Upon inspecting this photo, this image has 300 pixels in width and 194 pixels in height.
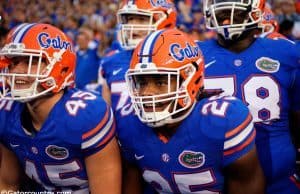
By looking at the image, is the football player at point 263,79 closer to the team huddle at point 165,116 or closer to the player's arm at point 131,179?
the team huddle at point 165,116

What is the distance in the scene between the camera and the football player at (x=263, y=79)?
212 centimetres

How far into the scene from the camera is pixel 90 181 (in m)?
1.96

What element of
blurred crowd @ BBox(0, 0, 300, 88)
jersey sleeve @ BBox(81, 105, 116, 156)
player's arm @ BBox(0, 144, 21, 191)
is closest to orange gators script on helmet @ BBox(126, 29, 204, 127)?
jersey sleeve @ BBox(81, 105, 116, 156)

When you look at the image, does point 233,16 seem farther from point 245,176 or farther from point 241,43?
point 245,176

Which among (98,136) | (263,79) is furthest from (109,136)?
(263,79)

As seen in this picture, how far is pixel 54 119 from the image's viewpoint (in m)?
1.94

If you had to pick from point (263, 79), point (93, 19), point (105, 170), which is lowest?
point (93, 19)

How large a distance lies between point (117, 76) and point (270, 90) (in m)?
1.01

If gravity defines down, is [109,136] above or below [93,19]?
above

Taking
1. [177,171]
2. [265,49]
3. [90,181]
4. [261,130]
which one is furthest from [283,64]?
[90,181]

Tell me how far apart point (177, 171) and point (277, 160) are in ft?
1.67

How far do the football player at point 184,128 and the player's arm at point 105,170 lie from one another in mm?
88

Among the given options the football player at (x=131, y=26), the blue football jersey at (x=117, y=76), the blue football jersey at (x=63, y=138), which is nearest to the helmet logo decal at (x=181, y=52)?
the blue football jersey at (x=63, y=138)

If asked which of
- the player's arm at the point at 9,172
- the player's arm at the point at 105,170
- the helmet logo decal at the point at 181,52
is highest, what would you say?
the helmet logo decal at the point at 181,52
